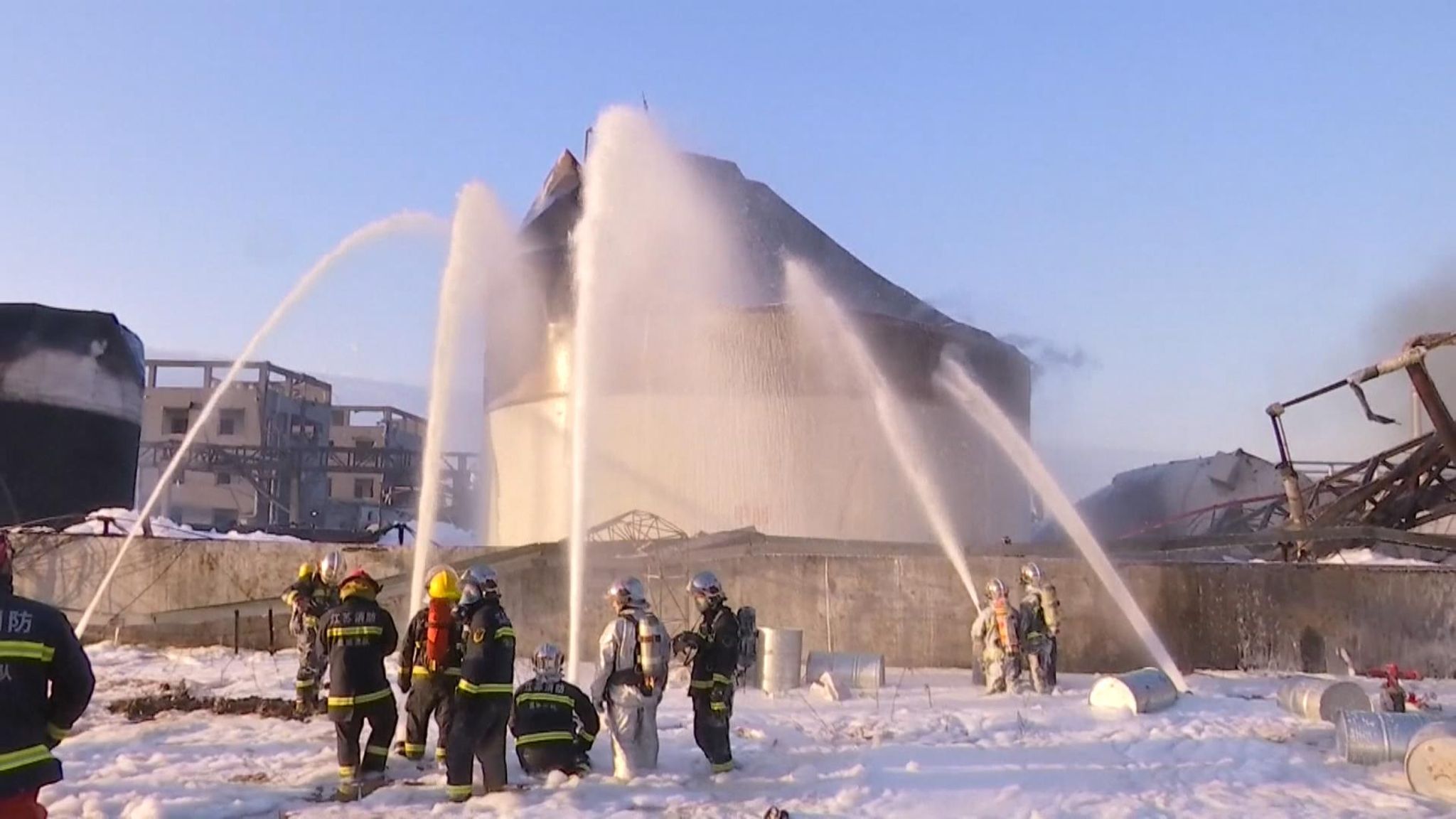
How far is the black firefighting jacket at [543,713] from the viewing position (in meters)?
8.77

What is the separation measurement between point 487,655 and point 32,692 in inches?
140

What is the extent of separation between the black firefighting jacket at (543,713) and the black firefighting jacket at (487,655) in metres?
0.33

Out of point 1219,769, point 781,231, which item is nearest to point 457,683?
point 1219,769

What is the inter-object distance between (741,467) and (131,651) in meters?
10.1

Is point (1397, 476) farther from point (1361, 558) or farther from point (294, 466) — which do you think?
point (294, 466)

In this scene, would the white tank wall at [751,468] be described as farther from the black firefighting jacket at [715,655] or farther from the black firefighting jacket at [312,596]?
the black firefighting jacket at [715,655]

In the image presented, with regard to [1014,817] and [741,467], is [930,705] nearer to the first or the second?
[1014,817]

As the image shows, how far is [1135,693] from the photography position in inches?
463

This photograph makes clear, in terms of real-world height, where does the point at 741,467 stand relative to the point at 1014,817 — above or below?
above

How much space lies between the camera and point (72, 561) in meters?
17.9

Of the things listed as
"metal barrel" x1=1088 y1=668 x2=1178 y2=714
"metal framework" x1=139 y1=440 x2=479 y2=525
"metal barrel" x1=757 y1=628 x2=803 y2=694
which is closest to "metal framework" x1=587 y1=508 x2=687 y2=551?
"metal barrel" x1=757 y1=628 x2=803 y2=694

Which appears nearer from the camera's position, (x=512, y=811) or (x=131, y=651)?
(x=512, y=811)

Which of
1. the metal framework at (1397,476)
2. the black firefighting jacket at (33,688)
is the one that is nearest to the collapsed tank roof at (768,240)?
the metal framework at (1397,476)

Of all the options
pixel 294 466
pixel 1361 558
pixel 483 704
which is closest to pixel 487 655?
pixel 483 704
